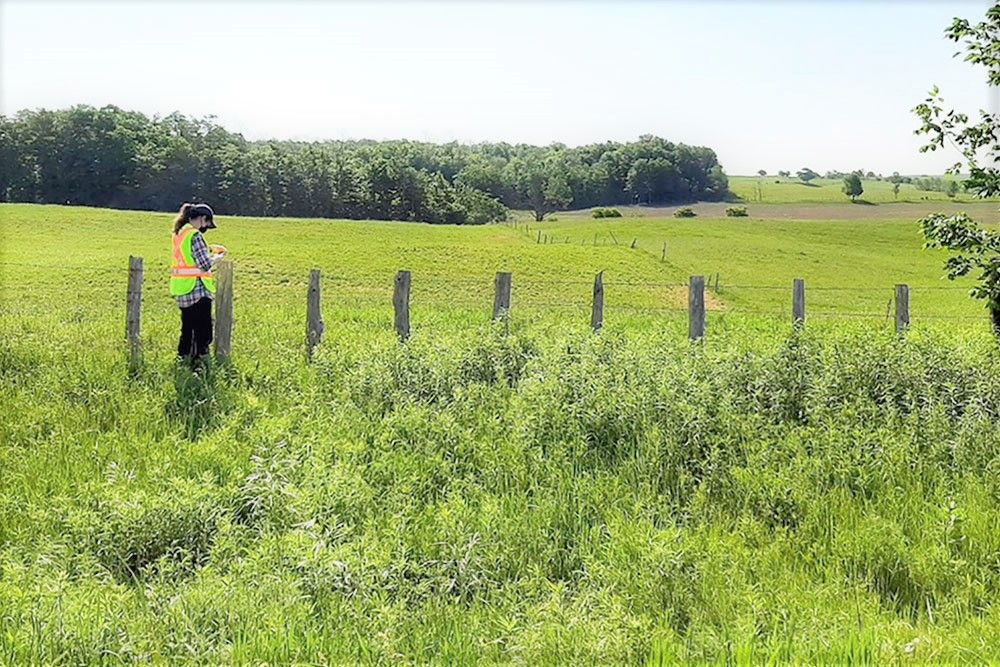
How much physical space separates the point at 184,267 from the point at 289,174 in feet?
Result: 323

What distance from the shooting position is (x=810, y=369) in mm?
9141

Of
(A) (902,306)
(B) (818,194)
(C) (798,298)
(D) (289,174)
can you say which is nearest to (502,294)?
(C) (798,298)

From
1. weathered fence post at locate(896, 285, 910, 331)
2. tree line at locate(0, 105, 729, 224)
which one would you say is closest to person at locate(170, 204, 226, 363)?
weathered fence post at locate(896, 285, 910, 331)

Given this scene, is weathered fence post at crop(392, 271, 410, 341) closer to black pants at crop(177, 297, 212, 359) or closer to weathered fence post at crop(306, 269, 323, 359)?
weathered fence post at crop(306, 269, 323, 359)

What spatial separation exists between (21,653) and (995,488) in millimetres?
7090

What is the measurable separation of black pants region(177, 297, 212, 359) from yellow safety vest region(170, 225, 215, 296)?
252mm

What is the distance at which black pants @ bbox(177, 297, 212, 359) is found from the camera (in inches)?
441

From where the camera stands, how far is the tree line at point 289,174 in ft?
281

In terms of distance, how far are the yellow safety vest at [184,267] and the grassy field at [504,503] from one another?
3.86 feet

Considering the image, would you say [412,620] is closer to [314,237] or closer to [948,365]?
[948,365]

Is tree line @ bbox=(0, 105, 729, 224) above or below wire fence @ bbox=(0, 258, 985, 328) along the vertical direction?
above

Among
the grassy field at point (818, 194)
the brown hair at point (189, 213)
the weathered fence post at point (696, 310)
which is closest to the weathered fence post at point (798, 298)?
the weathered fence post at point (696, 310)

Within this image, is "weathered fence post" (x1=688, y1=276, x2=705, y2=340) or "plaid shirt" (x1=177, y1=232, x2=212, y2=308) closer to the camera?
"plaid shirt" (x1=177, y1=232, x2=212, y2=308)

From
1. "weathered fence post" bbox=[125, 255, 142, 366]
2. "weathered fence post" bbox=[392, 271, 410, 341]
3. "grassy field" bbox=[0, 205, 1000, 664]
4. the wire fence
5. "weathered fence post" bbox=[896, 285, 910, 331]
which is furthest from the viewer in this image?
the wire fence
